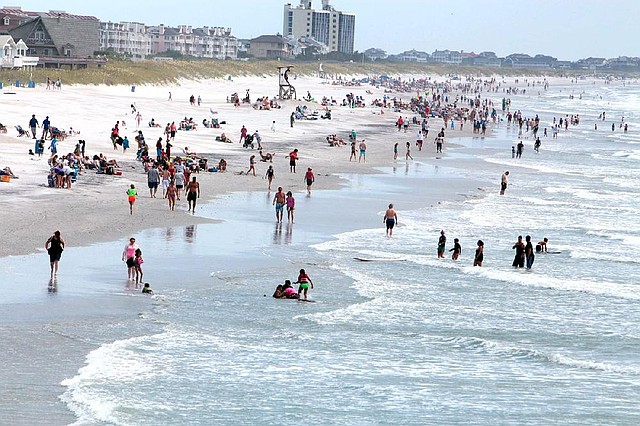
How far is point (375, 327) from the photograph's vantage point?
1759 cm

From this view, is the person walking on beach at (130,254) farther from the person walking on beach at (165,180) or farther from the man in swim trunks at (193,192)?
the person walking on beach at (165,180)

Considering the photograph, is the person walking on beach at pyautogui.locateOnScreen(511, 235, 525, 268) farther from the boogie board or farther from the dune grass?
the dune grass

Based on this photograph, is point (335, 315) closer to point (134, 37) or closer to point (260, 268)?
point (260, 268)

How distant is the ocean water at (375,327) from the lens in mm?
13500

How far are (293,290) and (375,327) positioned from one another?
2403 mm

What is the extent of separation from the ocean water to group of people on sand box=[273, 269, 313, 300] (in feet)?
0.64

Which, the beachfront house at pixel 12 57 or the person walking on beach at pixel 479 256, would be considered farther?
the beachfront house at pixel 12 57

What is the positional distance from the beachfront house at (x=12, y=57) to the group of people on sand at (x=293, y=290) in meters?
63.3

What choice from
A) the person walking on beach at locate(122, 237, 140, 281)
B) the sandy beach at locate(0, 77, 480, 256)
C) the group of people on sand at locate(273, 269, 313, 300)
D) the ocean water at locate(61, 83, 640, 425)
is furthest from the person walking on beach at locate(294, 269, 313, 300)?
the sandy beach at locate(0, 77, 480, 256)

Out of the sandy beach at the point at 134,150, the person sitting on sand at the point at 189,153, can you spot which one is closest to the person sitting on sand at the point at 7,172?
the sandy beach at the point at 134,150

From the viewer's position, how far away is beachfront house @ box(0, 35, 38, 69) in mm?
77812

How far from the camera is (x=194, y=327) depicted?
1697 cm

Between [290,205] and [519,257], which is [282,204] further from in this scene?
[519,257]

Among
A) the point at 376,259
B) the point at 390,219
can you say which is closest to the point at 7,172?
the point at 390,219
